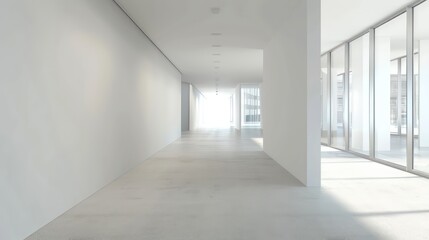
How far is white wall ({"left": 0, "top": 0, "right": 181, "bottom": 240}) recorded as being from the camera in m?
3.40

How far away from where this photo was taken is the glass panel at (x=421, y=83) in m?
7.59

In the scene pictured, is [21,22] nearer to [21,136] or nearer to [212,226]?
[21,136]

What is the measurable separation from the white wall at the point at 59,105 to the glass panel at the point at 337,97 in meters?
7.43

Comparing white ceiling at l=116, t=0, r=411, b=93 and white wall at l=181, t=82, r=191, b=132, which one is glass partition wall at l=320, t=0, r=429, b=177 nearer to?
white ceiling at l=116, t=0, r=411, b=93

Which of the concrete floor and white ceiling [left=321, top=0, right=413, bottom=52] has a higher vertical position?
white ceiling [left=321, top=0, right=413, bottom=52]

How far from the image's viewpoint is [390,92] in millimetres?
9398

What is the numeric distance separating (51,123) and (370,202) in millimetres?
4336

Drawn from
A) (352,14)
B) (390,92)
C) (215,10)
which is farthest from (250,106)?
(215,10)

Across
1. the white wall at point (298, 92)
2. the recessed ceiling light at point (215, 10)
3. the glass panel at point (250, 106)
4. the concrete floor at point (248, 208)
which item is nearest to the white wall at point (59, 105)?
the concrete floor at point (248, 208)

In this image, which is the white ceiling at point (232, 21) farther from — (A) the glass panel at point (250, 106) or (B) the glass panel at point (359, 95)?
(A) the glass panel at point (250, 106)

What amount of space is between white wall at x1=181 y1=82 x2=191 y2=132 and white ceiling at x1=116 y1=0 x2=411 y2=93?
11966mm

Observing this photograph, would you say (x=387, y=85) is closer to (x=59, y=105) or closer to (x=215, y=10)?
(x=215, y=10)

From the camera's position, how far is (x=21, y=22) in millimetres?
3572

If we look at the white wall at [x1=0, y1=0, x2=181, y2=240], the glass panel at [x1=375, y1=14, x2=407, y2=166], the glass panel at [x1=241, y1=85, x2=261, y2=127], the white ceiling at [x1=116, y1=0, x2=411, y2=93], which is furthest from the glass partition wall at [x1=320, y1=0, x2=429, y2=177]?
the glass panel at [x1=241, y1=85, x2=261, y2=127]
